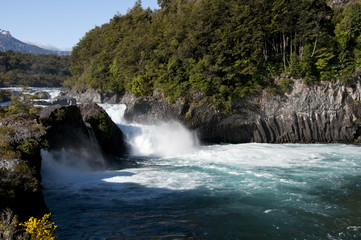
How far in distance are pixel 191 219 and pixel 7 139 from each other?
8249 mm

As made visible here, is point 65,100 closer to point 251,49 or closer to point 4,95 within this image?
point 4,95

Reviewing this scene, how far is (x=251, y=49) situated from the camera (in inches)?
1011

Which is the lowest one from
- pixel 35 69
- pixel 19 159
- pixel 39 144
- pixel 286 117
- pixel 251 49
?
pixel 19 159

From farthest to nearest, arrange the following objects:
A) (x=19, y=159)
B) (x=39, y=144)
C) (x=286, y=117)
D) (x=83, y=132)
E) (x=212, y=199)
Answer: (x=286, y=117)
(x=83, y=132)
(x=212, y=199)
(x=39, y=144)
(x=19, y=159)

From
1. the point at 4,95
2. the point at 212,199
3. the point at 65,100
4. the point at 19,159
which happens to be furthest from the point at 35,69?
the point at 212,199

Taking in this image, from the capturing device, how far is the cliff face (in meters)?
23.7

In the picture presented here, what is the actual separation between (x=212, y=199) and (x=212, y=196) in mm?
348

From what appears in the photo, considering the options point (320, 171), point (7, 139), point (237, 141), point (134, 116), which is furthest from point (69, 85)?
point (320, 171)

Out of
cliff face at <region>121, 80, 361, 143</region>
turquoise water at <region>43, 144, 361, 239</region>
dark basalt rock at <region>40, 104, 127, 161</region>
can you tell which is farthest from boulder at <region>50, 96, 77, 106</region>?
turquoise water at <region>43, 144, 361, 239</region>

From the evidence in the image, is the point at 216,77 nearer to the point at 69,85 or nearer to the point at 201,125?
the point at 201,125

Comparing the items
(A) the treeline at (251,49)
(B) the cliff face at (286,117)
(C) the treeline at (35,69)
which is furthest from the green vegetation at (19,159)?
(C) the treeline at (35,69)

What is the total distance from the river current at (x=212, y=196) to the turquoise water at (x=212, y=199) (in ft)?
0.12

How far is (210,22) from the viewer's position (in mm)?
27078

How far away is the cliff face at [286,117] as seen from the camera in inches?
931
